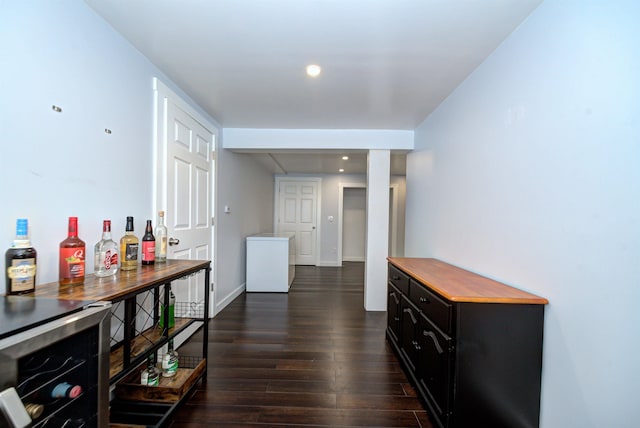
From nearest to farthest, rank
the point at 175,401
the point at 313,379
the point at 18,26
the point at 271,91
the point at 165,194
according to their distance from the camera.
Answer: the point at 18,26 → the point at 175,401 → the point at 313,379 → the point at 165,194 → the point at 271,91

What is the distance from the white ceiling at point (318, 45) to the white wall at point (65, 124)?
0.21m

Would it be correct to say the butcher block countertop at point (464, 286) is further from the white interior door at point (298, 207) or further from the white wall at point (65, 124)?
the white interior door at point (298, 207)

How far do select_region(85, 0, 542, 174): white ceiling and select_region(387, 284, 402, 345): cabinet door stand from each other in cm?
174

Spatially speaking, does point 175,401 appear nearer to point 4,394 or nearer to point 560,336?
point 4,394

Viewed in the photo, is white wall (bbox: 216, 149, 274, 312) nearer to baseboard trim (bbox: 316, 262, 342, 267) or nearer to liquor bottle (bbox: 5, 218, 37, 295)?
baseboard trim (bbox: 316, 262, 342, 267)

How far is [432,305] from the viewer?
1.54 m

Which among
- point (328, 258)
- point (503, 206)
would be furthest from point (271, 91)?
point (328, 258)

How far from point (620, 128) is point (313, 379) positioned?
6.98 ft

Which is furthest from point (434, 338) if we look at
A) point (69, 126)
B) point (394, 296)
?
point (69, 126)

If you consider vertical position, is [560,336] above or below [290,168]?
below

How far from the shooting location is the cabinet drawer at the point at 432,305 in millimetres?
1363

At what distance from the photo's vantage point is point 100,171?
4.95 feet

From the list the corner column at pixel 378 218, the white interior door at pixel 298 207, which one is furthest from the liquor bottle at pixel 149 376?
the white interior door at pixel 298 207

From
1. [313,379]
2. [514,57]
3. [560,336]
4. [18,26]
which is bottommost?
[313,379]
